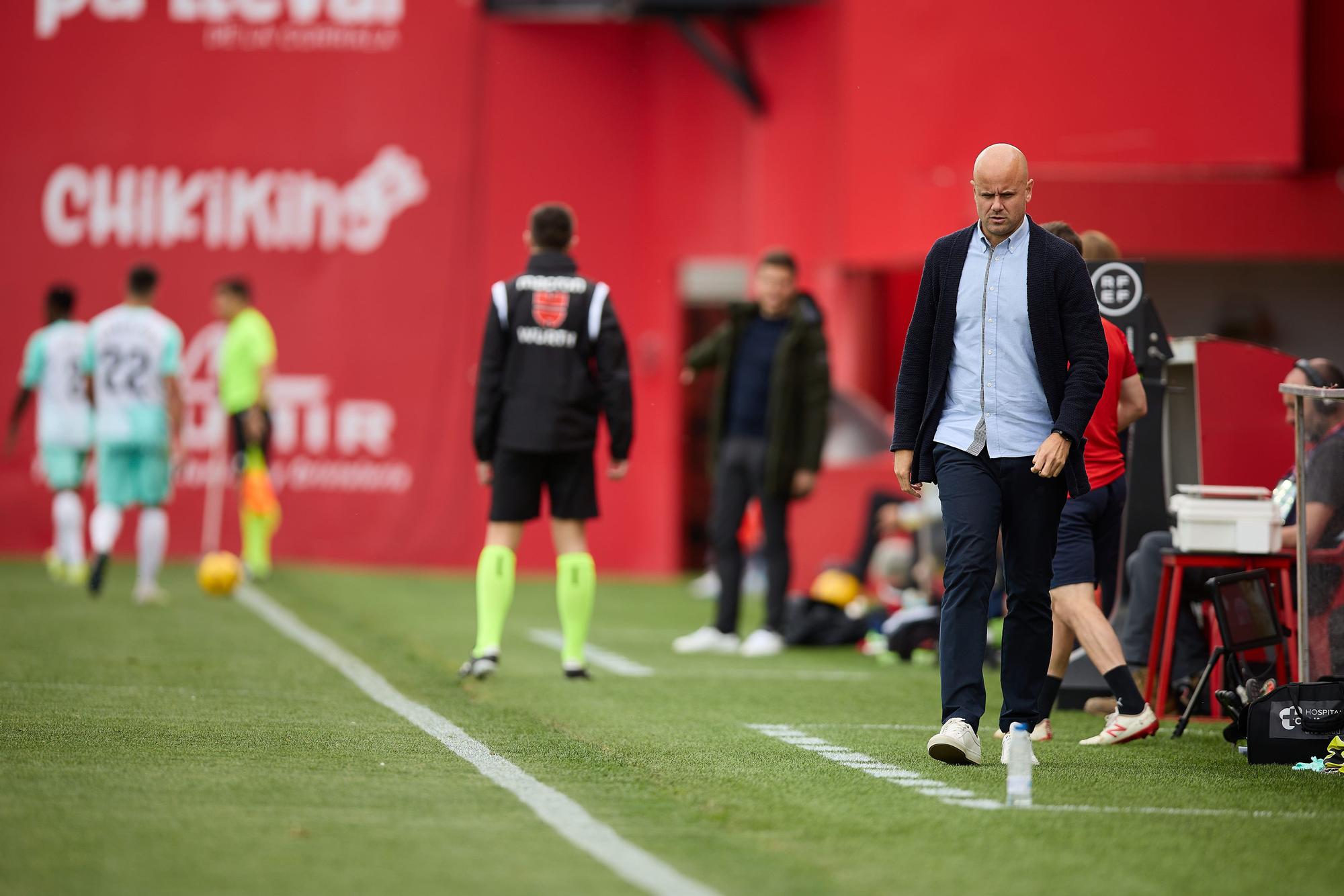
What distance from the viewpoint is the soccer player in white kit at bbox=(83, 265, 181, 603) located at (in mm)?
12742

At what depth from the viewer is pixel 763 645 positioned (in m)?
10.9

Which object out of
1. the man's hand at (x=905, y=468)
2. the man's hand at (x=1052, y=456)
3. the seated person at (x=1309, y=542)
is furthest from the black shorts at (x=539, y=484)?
the man's hand at (x=1052, y=456)

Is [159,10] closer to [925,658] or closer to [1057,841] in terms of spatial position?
[925,658]

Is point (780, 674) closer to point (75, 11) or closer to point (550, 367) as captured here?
point (550, 367)

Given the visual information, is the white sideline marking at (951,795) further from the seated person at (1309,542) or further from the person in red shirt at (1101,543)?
the seated person at (1309,542)

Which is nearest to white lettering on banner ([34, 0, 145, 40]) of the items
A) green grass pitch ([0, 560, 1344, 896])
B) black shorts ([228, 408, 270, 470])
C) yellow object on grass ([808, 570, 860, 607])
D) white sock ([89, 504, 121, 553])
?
black shorts ([228, 408, 270, 470])

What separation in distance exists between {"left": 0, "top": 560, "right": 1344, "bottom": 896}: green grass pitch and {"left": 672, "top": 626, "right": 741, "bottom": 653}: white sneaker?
49.2 inches

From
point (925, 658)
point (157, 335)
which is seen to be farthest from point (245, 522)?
point (925, 658)

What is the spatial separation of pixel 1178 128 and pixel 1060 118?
0.86 meters

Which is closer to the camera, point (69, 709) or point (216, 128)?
point (69, 709)

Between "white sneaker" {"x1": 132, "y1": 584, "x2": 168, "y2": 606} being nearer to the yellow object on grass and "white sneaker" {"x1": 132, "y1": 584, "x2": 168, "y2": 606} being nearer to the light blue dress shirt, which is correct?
the yellow object on grass

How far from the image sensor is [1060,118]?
14469 millimetres

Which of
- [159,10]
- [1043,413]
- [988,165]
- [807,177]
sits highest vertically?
[159,10]

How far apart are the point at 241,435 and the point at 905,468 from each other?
10.1m
